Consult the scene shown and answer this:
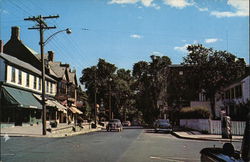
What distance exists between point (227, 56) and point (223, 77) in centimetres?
278

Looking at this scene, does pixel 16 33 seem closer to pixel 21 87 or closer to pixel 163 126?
pixel 21 87

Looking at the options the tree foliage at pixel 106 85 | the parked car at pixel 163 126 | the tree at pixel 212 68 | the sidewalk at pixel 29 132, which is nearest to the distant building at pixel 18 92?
the sidewalk at pixel 29 132

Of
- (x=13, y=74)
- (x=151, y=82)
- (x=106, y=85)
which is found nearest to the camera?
(x=13, y=74)

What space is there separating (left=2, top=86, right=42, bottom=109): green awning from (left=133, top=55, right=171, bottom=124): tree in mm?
39270

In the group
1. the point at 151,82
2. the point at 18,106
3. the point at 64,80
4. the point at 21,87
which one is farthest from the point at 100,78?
the point at 18,106

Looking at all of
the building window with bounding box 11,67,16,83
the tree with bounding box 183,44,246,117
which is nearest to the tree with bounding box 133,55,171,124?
the tree with bounding box 183,44,246,117

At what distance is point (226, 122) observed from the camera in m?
21.4

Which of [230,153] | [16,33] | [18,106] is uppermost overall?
[16,33]

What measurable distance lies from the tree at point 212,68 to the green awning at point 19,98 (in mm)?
20608

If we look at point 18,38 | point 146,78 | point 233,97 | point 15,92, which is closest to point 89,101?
point 146,78

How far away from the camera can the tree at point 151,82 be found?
7011 cm

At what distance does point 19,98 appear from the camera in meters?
29.0

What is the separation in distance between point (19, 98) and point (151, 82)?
1783 inches

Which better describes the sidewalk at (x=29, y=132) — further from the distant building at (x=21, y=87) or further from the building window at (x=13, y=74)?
the building window at (x=13, y=74)
